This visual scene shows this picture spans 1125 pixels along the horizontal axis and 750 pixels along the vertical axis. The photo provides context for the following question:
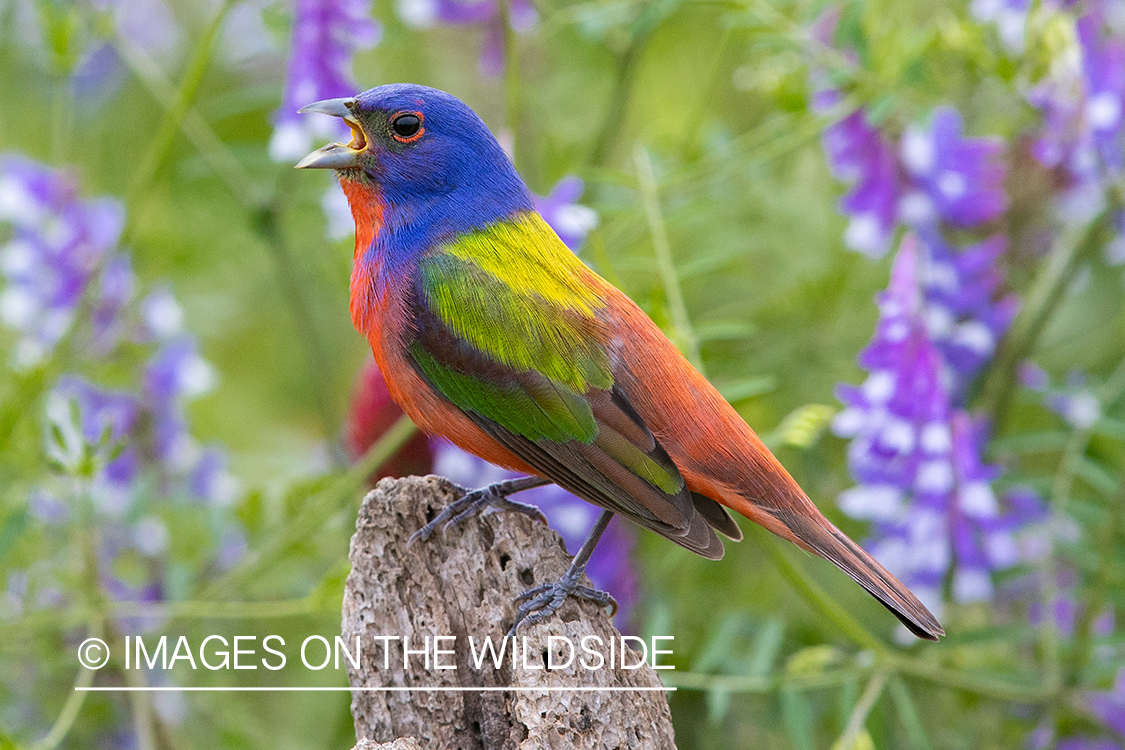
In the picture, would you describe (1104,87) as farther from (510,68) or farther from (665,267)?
(510,68)

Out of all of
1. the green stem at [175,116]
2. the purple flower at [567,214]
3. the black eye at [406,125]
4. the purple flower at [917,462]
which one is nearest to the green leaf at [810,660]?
the purple flower at [917,462]

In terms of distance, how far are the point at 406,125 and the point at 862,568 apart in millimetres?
1257

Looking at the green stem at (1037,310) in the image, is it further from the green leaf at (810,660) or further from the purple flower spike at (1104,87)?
the green leaf at (810,660)

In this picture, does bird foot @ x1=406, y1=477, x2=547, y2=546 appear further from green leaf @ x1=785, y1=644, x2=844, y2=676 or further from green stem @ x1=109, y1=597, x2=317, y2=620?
green leaf @ x1=785, y1=644, x2=844, y2=676

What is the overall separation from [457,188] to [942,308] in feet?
5.76

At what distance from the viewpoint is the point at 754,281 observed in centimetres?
475

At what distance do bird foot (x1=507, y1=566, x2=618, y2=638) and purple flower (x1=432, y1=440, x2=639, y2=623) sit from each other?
1.09 meters

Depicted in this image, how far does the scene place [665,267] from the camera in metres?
3.08

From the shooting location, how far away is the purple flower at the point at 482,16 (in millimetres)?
3871

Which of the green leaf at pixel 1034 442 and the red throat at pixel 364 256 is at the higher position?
the green leaf at pixel 1034 442

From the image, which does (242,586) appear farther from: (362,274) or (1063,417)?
(1063,417)

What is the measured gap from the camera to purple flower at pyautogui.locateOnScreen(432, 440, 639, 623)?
3408 mm

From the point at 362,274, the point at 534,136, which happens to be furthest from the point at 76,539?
the point at 534,136

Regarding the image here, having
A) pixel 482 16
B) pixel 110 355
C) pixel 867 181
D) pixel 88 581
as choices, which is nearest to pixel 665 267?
pixel 867 181
